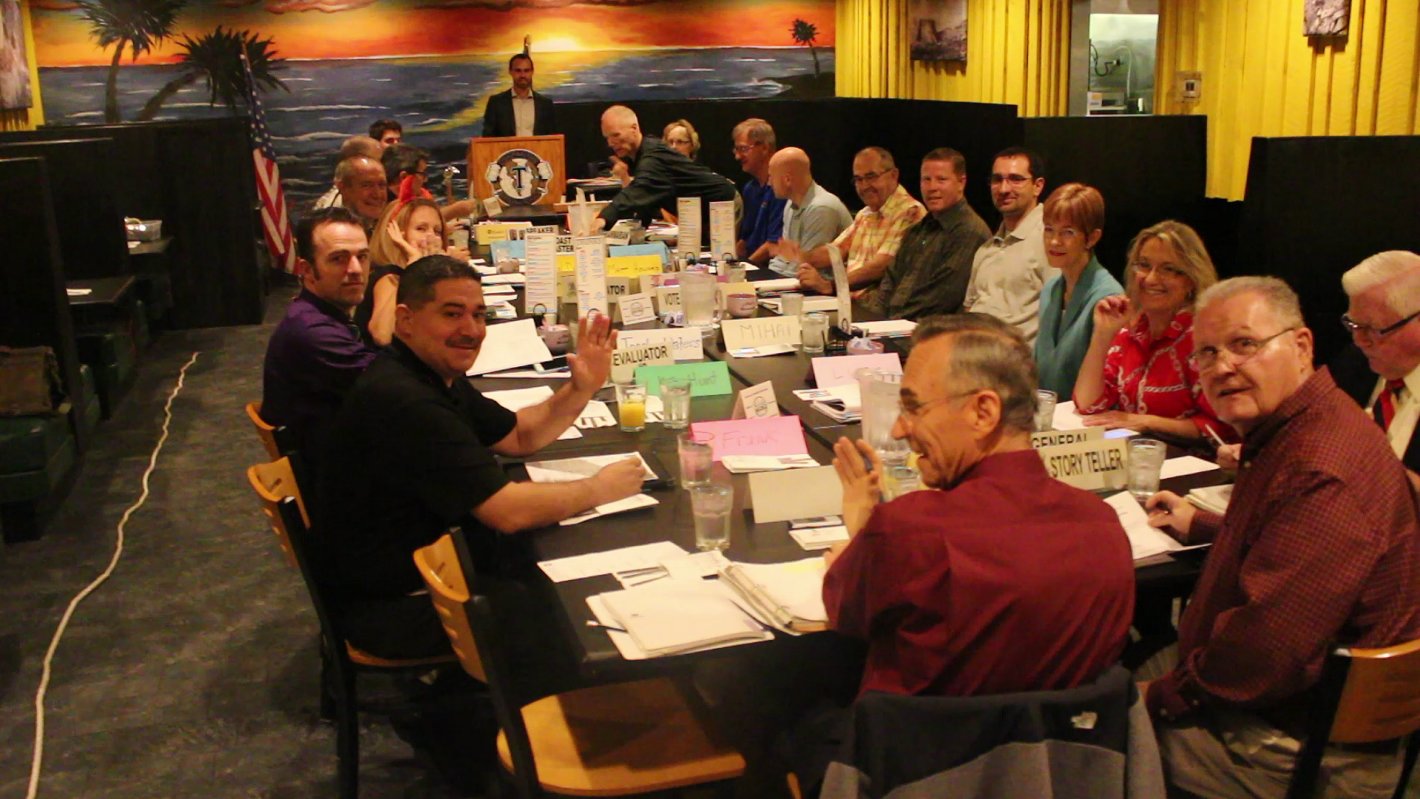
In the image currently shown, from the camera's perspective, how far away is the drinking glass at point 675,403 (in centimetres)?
332

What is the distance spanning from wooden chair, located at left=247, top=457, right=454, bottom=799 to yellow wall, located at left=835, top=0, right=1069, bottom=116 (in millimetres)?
6387

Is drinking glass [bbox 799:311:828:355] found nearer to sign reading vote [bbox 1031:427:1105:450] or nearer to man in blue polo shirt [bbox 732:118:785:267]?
sign reading vote [bbox 1031:427:1105:450]

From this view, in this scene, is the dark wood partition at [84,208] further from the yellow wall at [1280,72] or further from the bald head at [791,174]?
the yellow wall at [1280,72]

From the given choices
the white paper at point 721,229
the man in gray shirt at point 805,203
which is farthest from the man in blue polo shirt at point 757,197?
the white paper at point 721,229

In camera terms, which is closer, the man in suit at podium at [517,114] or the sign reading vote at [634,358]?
the sign reading vote at [634,358]

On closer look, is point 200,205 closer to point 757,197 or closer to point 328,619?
point 757,197

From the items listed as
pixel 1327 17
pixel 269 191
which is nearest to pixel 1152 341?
pixel 1327 17

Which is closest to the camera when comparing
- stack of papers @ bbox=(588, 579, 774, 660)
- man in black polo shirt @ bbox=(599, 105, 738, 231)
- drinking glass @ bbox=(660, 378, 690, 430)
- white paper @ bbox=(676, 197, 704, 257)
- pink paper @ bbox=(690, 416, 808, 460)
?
stack of papers @ bbox=(588, 579, 774, 660)

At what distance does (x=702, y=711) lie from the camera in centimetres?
245

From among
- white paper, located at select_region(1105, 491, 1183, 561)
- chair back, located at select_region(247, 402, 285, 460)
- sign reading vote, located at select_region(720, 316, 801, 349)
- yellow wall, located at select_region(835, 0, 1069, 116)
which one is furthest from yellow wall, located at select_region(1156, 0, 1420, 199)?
chair back, located at select_region(247, 402, 285, 460)

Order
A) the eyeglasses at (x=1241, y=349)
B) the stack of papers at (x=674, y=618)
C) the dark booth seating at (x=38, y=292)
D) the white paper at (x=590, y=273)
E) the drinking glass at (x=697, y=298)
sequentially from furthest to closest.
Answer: the dark booth seating at (x=38, y=292) < the drinking glass at (x=697, y=298) < the white paper at (x=590, y=273) < the eyeglasses at (x=1241, y=349) < the stack of papers at (x=674, y=618)

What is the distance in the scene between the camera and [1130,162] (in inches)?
253

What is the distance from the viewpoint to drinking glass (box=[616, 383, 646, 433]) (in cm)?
334

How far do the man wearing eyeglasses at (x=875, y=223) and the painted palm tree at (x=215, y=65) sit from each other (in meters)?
6.98
